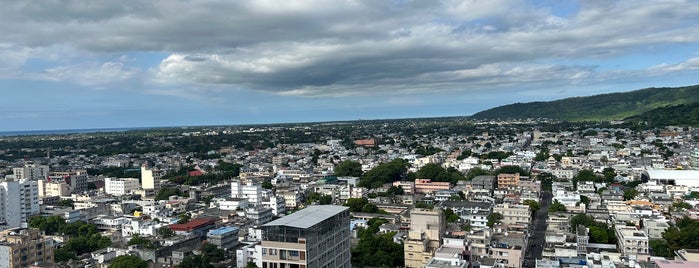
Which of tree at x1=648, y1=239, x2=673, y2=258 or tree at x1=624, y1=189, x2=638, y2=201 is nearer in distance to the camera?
tree at x1=648, y1=239, x2=673, y2=258

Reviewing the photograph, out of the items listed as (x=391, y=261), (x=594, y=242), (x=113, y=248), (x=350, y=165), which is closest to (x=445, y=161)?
(x=350, y=165)

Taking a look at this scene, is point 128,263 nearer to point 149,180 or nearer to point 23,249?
point 23,249

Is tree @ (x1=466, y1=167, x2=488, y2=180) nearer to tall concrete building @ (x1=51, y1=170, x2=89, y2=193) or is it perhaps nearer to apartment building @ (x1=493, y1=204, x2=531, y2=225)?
apartment building @ (x1=493, y1=204, x2=531, y2=225)

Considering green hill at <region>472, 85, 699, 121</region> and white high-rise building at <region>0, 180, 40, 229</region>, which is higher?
green hill at <region>472, 85, 699, 121</region>

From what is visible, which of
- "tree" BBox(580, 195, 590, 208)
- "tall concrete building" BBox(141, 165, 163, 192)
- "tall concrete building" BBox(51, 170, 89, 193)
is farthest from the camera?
"tall concrete building" BBox(141, 165, 163, 192)

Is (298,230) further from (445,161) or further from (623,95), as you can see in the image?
(623,95)

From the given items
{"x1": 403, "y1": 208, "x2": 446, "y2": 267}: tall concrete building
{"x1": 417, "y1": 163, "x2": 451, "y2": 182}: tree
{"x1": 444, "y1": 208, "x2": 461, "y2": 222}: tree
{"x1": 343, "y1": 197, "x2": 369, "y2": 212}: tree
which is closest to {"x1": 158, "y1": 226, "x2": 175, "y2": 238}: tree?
{"x1": 343, "y1": 197, "x2": 369, "y2": 212}: tree

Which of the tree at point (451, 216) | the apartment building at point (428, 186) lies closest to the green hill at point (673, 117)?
the apartment building at point (428, 186)

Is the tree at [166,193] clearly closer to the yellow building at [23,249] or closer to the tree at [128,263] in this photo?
the yellow building at [23,249]
